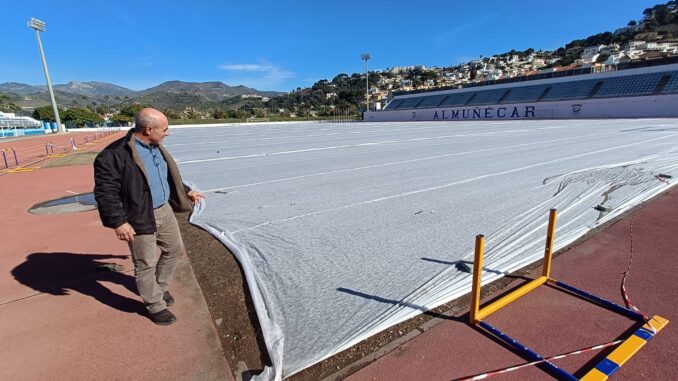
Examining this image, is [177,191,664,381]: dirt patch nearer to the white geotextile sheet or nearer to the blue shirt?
the white geotextile sheet

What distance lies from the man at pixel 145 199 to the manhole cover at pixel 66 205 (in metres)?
4.57

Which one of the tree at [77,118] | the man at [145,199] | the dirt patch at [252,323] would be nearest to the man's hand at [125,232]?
the man at [145,199]

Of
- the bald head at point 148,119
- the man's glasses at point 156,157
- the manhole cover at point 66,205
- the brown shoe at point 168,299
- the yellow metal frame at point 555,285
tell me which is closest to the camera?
the yellow metal frame at point 555,285

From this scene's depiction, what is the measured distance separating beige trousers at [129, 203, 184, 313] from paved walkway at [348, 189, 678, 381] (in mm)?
1771

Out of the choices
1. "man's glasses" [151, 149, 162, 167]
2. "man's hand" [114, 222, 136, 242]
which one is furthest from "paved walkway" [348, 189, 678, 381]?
"man's glasses" [151, 149, 162, 167]

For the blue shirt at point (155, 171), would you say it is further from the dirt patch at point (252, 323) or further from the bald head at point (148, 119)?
the dirt patch at point (252, 323)

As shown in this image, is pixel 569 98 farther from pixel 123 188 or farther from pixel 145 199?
pixel 123 188

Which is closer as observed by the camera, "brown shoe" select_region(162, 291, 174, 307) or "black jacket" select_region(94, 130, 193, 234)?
"black jacket" select_region(94, 130, 193, 234)

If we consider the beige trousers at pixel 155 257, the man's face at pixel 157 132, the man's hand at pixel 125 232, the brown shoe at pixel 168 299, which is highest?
the man's face at pixel 157 132

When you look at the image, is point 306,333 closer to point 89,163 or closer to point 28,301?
point 28,301

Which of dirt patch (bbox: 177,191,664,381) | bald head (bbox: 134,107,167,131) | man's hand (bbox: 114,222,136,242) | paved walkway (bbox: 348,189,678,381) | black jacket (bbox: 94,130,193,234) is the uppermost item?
bald head (bbox: 134,107,167,131)

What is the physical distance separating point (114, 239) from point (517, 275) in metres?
5.14

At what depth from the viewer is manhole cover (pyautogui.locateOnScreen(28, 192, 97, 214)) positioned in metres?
6.13

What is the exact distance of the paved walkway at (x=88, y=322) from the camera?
2.26 m
